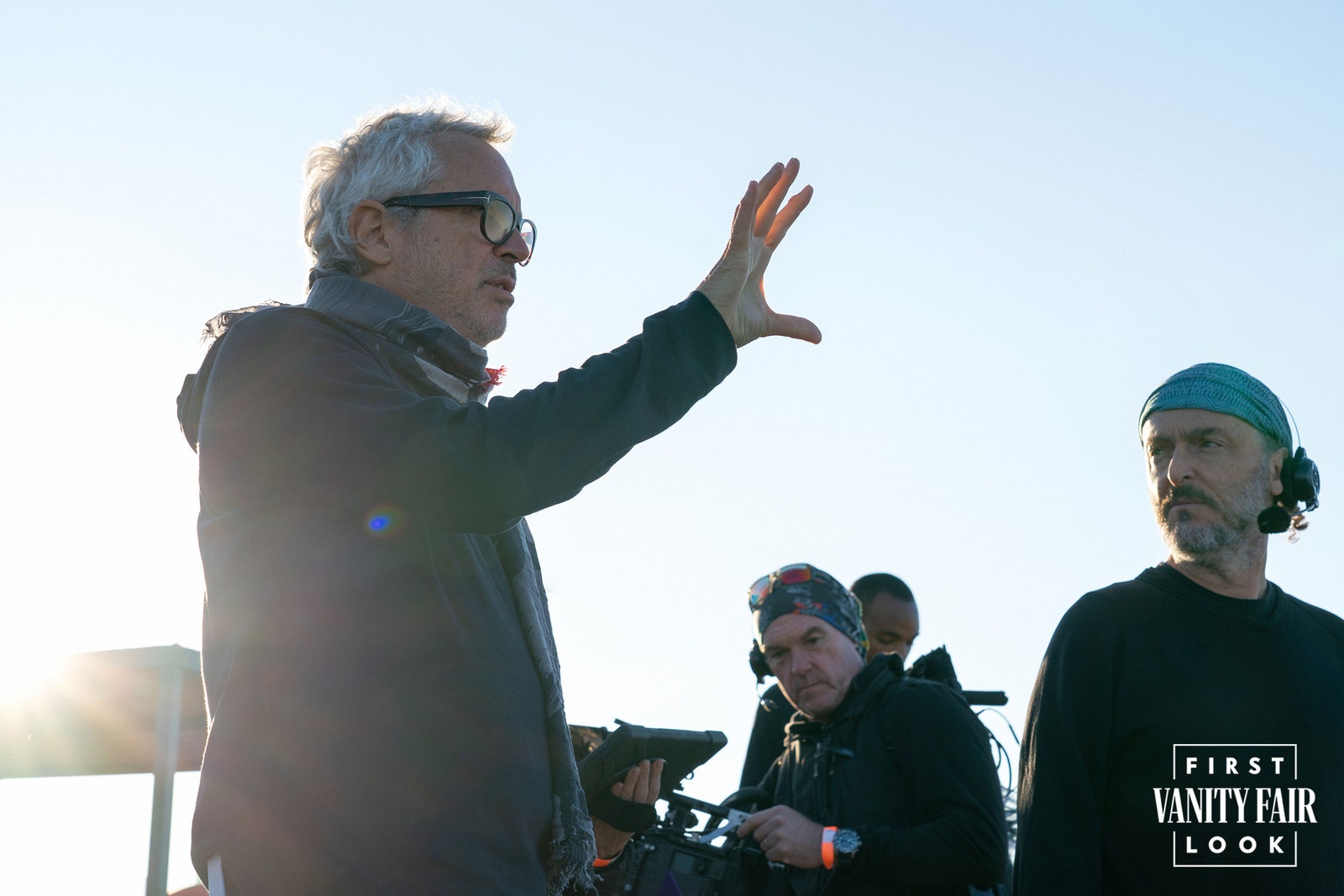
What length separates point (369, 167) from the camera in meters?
2.67

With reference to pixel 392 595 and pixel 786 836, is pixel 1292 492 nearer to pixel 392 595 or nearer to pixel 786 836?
pixel 786 836

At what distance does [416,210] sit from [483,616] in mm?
869

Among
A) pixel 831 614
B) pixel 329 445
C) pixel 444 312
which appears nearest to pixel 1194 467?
pixel 831 614

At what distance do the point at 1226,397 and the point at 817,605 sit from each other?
72.8 inches

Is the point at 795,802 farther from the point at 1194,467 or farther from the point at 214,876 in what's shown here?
the point at 214,876

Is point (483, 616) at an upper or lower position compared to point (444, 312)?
lower

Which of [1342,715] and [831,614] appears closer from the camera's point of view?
[1342,715]

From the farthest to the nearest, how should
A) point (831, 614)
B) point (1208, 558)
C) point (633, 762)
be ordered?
1. point (831, 614)
2. point (1208, 558)
3. point (633, 762)

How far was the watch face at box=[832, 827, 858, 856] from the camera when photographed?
4.36 m

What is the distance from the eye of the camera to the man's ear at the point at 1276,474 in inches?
156

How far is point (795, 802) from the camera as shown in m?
4.86

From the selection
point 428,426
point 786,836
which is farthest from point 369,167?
point 786,836

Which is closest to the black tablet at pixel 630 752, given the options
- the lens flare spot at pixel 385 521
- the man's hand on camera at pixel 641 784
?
the man's hand on camera at pixel 641 784

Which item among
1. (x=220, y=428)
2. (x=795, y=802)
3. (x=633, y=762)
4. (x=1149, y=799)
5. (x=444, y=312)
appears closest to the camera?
(x=220, y=428)
